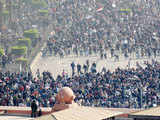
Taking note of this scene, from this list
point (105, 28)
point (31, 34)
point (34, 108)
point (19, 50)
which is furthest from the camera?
point (105, 28)

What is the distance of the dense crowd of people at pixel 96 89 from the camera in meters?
55.5

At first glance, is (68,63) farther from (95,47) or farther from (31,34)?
(31,34)

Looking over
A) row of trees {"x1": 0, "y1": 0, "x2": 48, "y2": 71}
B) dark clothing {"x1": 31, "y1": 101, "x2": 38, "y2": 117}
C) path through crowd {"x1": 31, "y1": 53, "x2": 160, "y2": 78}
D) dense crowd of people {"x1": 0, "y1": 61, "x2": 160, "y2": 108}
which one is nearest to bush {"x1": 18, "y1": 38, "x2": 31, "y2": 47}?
row of trees {"x1": 0, "y1": 0, "x2": 48, "y2": 71}

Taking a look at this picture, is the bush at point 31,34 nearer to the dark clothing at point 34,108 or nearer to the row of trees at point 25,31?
the row of trees at point 25,31

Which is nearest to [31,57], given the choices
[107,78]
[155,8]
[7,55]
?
[7,55]

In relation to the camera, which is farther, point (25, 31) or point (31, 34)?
point (25, 31)

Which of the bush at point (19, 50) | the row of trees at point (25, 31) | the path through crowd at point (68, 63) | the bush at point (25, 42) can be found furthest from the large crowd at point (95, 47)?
the bush at point (19, 50)

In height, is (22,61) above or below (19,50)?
below

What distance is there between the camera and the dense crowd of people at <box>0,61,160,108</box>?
5547 cm

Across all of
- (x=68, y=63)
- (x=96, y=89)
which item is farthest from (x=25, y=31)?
(x=96, y=89)

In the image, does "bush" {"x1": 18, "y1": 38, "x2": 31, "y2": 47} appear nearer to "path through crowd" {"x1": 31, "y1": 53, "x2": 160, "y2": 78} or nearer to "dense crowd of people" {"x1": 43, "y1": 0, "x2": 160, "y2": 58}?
"dense crowd of people" {"x1": 43, "y1": 0, "x2": 160, "y2": 58}

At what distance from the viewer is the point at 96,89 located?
57.9 m

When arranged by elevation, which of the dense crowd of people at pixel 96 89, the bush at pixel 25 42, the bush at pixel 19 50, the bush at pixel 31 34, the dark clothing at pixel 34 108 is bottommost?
the dark clothing at pixel 34 108

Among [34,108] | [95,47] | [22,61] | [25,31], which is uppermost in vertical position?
[25,31]
